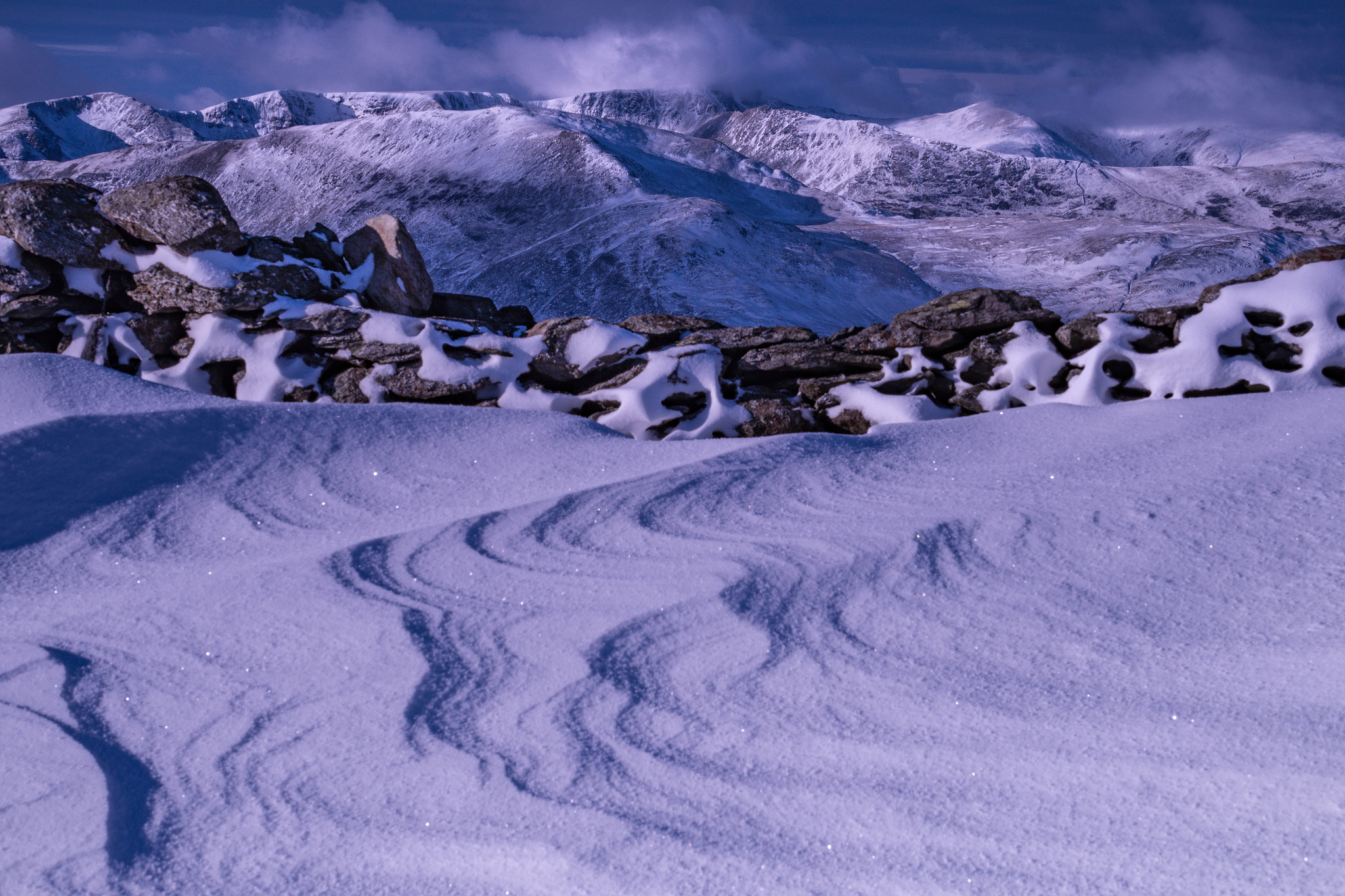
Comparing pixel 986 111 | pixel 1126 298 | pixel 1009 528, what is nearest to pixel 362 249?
pixel 1009 528

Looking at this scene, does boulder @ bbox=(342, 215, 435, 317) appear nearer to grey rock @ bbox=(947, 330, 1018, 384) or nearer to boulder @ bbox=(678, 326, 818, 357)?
boulder @ bbox=(678, 326, 818, 357)

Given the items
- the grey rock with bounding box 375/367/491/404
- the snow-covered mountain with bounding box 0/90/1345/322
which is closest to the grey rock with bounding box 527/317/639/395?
the grey rock with bounding box 375/367/491/404

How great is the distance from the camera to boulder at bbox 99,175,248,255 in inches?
203

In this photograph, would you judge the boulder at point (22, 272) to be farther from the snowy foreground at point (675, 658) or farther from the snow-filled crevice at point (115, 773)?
the snow-filled crevice at point (115, 773)

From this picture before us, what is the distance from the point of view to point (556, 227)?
2352 centimetres

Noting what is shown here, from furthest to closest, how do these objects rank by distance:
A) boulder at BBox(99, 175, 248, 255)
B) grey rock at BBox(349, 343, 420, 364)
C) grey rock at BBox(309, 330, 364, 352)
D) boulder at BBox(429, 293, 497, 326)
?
boulder at BBox(429, 293, 497, 326)
boulder at BBox(99, 175, 248, 255)
grey rock at BBox(309, 330, 364, 352)
grey rock at BBox(349, 343, 420, 364)

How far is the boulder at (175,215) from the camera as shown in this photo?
5.17 meters

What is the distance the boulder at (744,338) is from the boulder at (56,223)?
12.1 feet

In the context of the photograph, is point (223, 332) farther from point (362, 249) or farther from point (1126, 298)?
point (1126, 298)

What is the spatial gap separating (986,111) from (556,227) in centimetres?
9026

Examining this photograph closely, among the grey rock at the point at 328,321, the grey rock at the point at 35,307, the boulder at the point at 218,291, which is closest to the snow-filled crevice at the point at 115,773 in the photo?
the grey rock at the point at 328,321

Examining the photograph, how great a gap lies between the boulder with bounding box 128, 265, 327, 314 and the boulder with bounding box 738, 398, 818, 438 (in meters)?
2.91

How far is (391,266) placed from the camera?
6.07 meters

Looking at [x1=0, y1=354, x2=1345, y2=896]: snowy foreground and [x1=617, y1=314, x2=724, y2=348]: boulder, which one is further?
[x1=617, y1=314, x2=724, y2=348]: boulder
